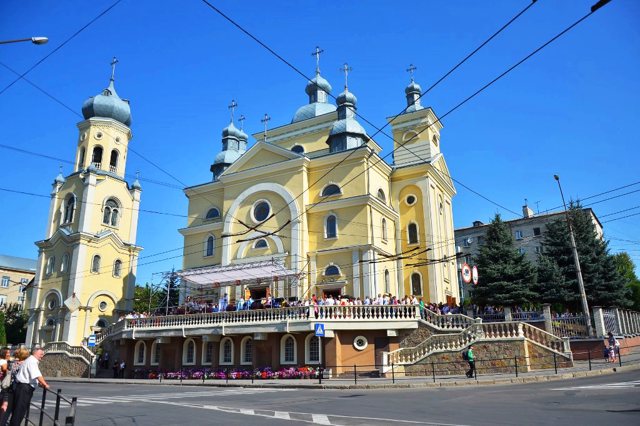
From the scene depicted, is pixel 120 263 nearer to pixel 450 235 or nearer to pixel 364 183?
pixel 364 183

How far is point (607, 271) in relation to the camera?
113 ft

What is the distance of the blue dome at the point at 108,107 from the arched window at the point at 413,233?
2956 cm

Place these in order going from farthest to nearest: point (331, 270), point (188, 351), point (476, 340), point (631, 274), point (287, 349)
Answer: point (631, 274) < point (331, 270) < point (188, 351) < point (287, 349) < point (476, 340)

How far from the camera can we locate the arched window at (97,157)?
46.6 metres

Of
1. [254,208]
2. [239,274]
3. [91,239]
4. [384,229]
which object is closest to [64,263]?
[91,239]

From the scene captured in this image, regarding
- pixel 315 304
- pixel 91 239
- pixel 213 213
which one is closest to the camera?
pixel 315 304

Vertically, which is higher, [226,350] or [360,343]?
[360,343]

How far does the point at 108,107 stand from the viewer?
47.5m

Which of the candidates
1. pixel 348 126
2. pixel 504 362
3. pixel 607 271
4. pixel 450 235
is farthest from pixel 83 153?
pixel 607 271

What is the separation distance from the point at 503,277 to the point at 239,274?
17.6m

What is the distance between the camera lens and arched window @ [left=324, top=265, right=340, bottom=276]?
106 feet

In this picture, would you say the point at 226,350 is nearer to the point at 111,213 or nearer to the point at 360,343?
the point at 360,343

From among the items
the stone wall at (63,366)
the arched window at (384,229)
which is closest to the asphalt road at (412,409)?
the arched window at (384,229)

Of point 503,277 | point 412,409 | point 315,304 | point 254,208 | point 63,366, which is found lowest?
point 412,409
